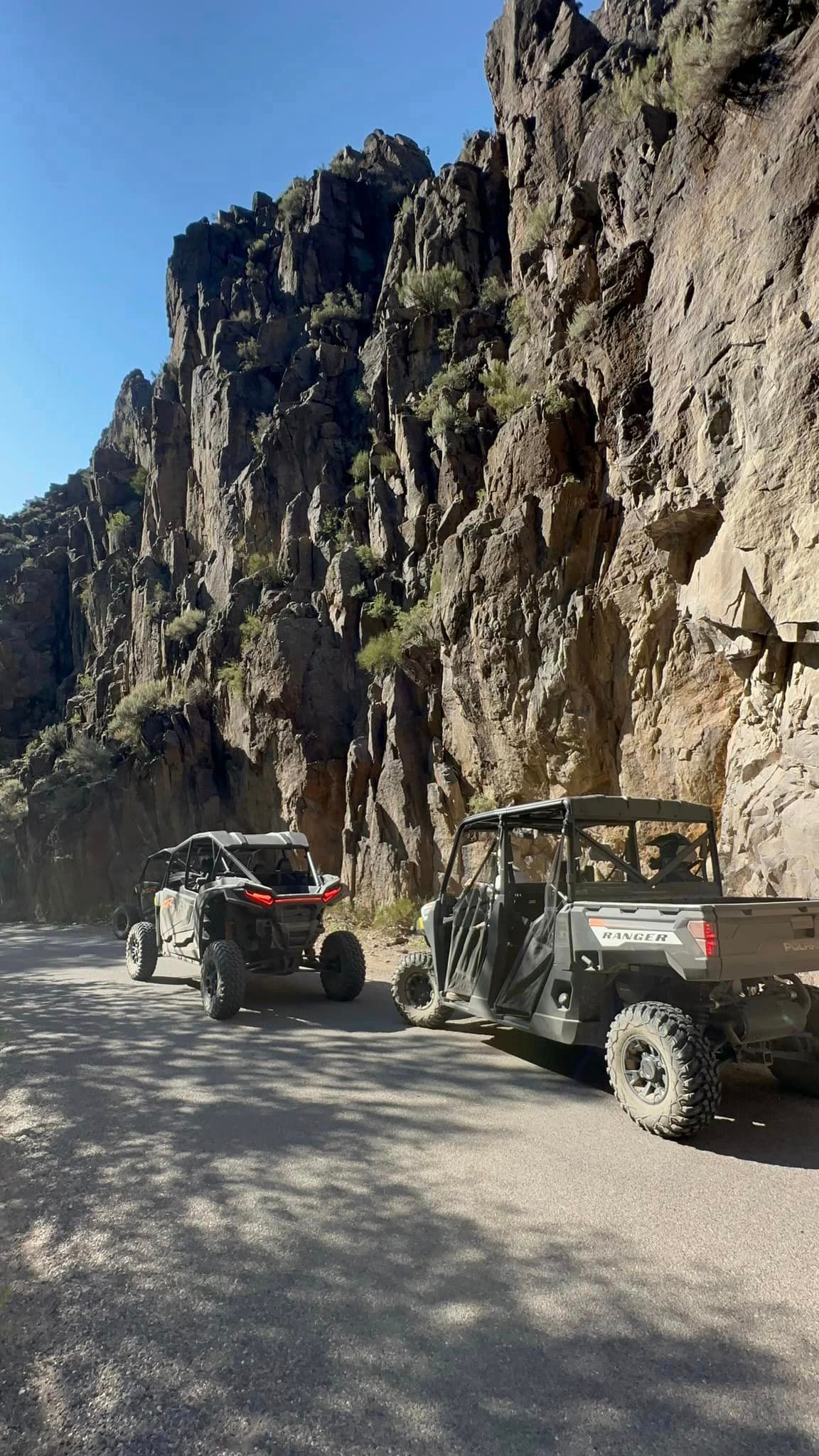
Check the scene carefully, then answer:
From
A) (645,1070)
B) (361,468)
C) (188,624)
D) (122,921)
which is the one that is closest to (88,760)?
(188,624)

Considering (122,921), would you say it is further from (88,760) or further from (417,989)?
(417,989)

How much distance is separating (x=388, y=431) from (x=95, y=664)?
20.3 metres

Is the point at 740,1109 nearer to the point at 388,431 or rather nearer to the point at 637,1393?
the point at 637,1393

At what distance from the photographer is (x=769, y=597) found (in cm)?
878

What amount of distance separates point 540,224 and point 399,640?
9401 mm

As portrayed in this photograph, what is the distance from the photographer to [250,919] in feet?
30.7

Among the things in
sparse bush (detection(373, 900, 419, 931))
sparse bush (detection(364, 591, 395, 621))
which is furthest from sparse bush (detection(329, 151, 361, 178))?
sparse bush (detection(373, 900, 419, 931))

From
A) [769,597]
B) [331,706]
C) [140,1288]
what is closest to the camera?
[140,1288]

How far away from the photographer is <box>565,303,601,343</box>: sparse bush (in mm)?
13784

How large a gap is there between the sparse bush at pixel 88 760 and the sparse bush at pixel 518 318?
62.9 ft

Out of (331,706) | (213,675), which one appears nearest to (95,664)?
(213,675)

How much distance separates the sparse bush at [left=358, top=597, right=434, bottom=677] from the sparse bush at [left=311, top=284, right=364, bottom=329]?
15764 mm

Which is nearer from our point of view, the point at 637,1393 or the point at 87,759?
the point at 637,1393

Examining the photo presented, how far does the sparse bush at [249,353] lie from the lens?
31.5 metres
